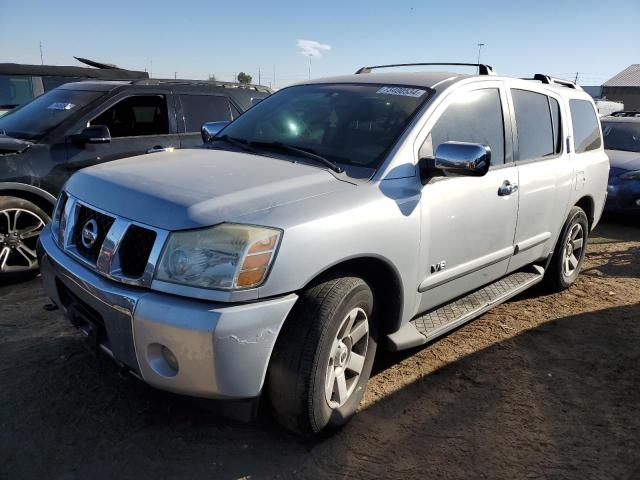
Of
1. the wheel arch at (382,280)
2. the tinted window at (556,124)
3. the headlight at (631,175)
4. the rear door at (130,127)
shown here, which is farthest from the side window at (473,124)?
the headlight at (631,175)

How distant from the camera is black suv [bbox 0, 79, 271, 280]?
444 cm

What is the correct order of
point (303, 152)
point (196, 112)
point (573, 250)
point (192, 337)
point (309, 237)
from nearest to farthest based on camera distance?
point (192, 337) < point (309, 237) < point (303, 152) < point (573, 250) < point (196, 112)

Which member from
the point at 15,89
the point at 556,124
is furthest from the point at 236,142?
the point at 15,89

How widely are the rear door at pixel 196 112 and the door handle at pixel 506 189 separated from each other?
344 centimetres

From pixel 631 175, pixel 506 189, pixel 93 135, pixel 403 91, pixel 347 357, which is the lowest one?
pixel 347 357

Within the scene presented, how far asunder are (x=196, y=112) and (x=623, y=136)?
24.4 ft

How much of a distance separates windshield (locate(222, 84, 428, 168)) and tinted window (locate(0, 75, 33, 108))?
10.5 meters

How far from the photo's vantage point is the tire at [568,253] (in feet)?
15.0

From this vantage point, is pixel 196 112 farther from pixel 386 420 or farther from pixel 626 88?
pixel 626 88

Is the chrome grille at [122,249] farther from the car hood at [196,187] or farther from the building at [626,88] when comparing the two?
the building at [626,88]

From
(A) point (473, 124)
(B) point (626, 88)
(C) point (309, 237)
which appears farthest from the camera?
(B) point (626, 88)

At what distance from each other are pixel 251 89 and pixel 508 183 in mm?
3998

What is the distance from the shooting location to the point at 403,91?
3.24 m

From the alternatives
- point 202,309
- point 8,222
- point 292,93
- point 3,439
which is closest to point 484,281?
point 292,93
